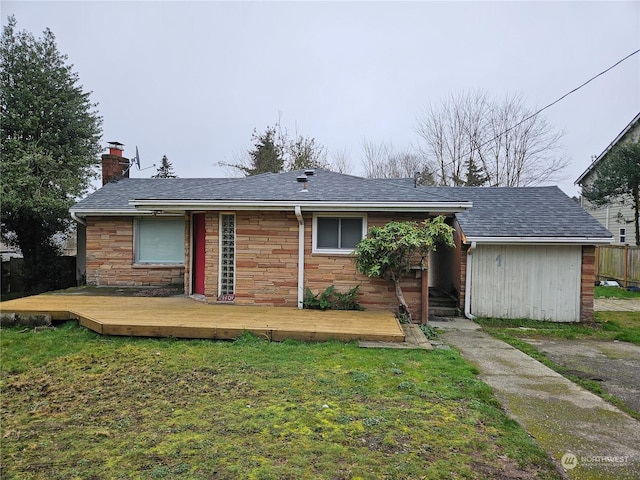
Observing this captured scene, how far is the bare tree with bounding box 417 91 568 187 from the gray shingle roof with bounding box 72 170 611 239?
11.1 meters

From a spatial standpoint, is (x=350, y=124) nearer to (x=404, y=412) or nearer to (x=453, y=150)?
(x=453, y=150)

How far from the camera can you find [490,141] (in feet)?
68.4

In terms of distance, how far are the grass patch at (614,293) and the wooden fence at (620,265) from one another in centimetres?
61

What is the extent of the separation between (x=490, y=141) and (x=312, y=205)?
17.6 m

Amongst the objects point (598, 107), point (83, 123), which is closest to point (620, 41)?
point (598, 107)

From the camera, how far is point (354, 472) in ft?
8.10

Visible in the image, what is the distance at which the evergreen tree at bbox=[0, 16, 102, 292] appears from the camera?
13.3 meters

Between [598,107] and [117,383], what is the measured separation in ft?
63.3

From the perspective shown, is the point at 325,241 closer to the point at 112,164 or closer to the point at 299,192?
the point at 299,192

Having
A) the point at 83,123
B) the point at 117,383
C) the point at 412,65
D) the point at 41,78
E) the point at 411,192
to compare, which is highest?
the point at 412,65

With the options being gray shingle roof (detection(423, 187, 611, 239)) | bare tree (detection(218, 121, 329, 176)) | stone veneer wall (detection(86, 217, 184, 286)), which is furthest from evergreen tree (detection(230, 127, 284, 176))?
gray shingle roof (detection(423, 187, 611, 239))

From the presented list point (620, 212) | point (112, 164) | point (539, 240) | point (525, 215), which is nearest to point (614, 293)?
point (525, 215)

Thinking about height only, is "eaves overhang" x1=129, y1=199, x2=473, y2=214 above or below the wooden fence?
above

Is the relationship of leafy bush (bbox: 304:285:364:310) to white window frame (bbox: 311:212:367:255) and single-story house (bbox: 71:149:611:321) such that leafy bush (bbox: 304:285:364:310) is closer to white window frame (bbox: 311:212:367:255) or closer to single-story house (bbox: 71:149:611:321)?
single-story house (bbox: 71:149:611:321)
